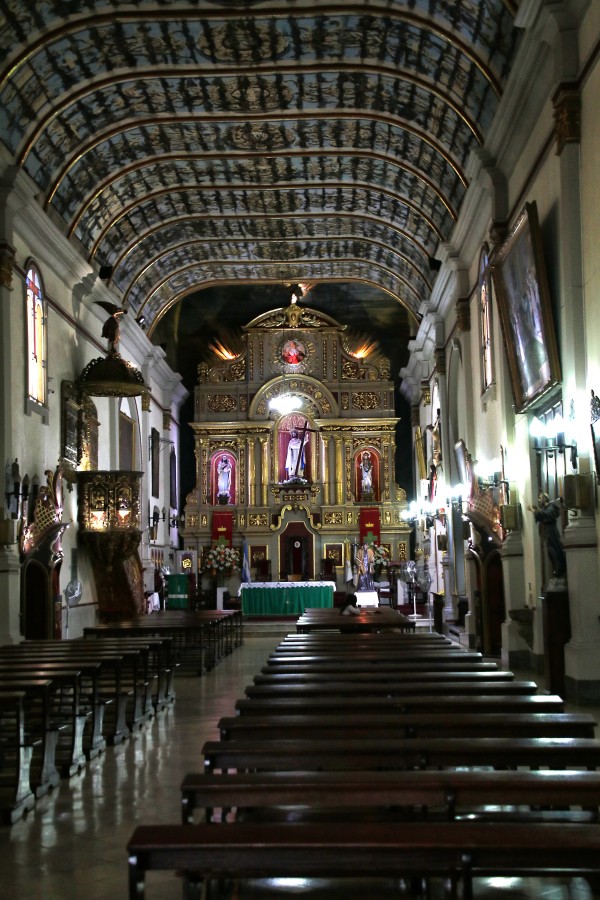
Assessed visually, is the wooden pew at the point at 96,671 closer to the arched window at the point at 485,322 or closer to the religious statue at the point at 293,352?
the arched window at the point at 485,322

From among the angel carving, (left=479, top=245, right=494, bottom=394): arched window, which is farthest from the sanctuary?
(left=479, top=245, right=494, bottom=394): arched window

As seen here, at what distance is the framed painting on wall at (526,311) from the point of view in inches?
446

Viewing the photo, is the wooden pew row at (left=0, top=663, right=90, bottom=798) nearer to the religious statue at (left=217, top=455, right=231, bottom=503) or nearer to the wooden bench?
the wooden bench

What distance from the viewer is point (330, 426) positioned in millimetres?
31781

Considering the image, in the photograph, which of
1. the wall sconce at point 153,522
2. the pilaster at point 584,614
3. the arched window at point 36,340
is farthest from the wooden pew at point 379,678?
the wall sconce at point 153,522

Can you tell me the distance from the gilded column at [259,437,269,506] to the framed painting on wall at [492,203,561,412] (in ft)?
62.0

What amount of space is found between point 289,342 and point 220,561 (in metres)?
7.61

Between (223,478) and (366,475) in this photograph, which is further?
(223,478)

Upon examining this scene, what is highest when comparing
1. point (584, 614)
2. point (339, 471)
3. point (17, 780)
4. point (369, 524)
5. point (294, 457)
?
point (294, 457)

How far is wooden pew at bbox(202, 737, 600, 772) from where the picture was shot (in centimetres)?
Result: 429

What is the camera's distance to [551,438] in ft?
39.5

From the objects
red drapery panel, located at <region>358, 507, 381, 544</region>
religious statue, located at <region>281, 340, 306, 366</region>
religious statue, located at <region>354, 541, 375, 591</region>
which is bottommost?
religious statue, located at <region>354, 541, 375, 591</region>

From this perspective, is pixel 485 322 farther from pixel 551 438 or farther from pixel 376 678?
pixel 376 678

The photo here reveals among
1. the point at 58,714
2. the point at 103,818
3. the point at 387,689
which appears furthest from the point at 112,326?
the point at 103,818
